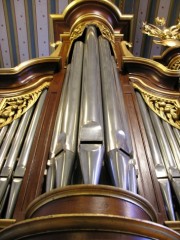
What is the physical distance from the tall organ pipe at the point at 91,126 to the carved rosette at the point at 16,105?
1.48 ft

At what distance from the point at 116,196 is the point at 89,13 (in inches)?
114

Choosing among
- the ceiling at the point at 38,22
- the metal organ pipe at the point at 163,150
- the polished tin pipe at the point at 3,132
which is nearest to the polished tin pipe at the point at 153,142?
the metal organ pipe at the point at 163,150

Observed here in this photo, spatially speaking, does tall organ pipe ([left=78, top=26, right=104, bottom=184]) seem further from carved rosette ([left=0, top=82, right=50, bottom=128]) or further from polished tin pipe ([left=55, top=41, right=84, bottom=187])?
carved rosette ([left=0, top=82, right=50, bottom=128])

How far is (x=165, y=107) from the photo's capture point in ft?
8.58

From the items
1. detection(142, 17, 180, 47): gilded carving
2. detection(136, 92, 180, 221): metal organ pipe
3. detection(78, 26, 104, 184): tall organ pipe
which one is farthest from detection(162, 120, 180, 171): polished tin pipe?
detection(142, 17, 180, 47): gilded carving

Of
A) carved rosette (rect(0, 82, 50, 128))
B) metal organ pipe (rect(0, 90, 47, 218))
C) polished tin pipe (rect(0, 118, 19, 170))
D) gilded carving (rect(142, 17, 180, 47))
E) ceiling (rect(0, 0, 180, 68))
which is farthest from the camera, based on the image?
ceiling (rect(0, 0, 180, 68))

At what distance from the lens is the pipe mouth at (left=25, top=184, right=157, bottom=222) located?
1.15 meters

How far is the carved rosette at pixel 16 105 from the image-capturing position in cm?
240

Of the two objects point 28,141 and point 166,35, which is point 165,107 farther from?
point 166,35

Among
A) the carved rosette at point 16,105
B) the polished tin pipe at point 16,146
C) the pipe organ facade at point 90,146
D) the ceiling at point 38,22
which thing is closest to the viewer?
the pipe organ facade at point 90,146

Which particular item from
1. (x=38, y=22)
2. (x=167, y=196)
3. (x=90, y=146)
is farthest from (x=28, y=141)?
(x=38, y=22)

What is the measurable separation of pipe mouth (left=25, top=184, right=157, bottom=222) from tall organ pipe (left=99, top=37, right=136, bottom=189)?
0.45 feet

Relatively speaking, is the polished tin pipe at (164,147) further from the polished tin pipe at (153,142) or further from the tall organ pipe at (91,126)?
the tall organ pipe at (91,126)

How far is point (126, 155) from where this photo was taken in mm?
1548
